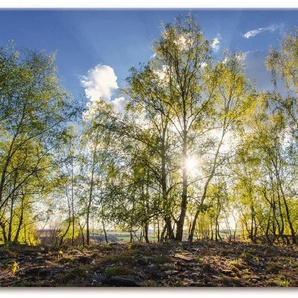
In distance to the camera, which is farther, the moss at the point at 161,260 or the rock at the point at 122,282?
the moss at the point at 161,260

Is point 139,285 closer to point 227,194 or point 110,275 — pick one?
point 110,275

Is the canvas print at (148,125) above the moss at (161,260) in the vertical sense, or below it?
above

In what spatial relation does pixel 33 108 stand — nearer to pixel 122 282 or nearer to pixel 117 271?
pixel 117 271

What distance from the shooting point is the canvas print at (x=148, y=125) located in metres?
7.27

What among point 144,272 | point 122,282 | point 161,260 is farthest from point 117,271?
point 161,260

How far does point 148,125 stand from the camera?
1484 centimetres

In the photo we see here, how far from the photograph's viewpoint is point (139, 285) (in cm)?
592

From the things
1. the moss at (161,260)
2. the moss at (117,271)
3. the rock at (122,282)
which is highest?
the moss at (161,260)

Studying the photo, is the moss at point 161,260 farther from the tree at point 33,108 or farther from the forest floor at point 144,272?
the tree at point 33,108

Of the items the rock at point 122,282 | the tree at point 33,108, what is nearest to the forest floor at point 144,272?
the rock at point 122,282

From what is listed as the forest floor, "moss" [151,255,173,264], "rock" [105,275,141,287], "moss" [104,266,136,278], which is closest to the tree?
the forest floor

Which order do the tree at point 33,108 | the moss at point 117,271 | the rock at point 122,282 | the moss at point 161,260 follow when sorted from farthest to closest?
the tree at point 33,108 → the moss at point 161,260 → the moss at point 117,271 → the rock at point 122,282

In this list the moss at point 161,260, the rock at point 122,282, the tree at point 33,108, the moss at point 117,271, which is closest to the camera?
the rock at point 122,282
